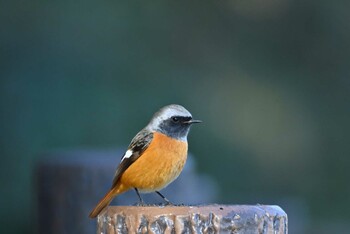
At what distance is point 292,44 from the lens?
1783 centimetres

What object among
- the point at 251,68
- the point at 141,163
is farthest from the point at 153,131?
the point at 251,68

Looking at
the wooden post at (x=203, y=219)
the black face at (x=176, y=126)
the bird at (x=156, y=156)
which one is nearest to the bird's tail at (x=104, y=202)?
the bird at (x=156, y=156)

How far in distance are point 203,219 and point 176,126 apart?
1602 mm

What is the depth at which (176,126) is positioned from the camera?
4.93m

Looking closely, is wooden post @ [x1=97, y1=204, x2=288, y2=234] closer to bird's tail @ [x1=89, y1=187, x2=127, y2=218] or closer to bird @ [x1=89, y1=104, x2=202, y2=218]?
bird's tail @ [x1=89, y1=187, x2=127, y2=218]

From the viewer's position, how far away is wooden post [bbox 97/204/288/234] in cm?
335

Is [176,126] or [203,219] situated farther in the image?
[176,126]

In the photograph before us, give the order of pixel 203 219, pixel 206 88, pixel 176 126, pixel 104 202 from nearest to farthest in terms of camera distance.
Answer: pixel 203 219
pixel 104 202
pixel 176 126
pixel 206 88

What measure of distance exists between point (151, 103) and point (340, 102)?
3869mm

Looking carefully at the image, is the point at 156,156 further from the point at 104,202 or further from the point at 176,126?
the point at 104,202

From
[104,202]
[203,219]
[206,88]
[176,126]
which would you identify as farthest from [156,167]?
[206,88]

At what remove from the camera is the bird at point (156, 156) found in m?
4.70

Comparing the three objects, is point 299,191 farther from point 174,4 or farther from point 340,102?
point 174,4

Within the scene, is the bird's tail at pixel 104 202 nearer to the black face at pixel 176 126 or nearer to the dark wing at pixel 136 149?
the dark wing at pixel 136 149
